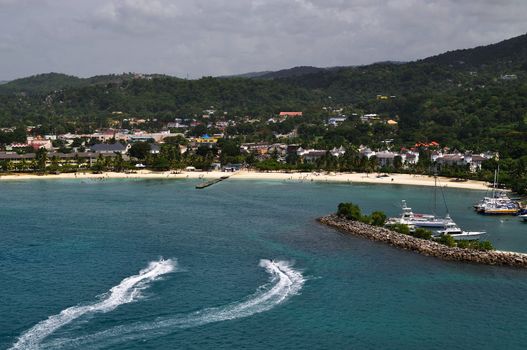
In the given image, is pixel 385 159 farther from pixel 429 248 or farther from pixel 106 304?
pixel 106 304

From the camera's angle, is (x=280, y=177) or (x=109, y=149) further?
(x=109, y=149)

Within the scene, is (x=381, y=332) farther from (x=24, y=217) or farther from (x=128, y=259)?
(x=24, y=217)

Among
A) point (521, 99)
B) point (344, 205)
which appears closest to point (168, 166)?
point (344, 205)

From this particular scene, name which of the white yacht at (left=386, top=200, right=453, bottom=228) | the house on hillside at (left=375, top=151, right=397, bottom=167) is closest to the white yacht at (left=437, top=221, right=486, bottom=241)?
the white yacht at (left=386, top=200, right=453, bottom=228)

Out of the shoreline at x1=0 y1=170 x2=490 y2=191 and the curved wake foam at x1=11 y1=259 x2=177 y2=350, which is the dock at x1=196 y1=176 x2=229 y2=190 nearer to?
the shoreline at x1=0 y1=170 x2=490 y2=191

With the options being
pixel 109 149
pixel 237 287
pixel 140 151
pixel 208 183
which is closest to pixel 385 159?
pixel 208 183

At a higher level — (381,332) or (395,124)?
(395,124)
